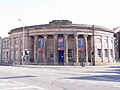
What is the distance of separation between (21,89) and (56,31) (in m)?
41.5

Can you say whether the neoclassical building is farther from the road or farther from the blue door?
the road

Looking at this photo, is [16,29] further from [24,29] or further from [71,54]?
[71,54]

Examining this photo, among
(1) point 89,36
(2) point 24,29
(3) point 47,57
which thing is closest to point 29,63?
(3) point 47,57

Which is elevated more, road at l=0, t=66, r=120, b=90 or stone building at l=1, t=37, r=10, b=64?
stone building at l=1, t=37, r=10, b=64

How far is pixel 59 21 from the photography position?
185ft

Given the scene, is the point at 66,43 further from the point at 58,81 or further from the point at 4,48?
the point at 4,48

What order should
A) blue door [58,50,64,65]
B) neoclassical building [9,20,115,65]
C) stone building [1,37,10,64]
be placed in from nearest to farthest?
neoclassical building [9,20,115,65] < blue door [58,50,64,65] < stone building [1,37,10,64]

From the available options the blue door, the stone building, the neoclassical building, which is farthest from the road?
the stone building

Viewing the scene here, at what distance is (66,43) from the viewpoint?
54281mm

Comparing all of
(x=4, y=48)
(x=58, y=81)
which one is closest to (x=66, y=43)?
(x=58, y=81)

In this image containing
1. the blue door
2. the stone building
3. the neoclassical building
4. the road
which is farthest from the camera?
the stone building

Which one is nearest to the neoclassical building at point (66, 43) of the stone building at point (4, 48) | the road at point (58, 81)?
the stone building at point (4, 48)

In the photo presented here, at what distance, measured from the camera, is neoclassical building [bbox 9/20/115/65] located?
54.4m

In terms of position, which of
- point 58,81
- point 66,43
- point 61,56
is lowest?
point 58,81
